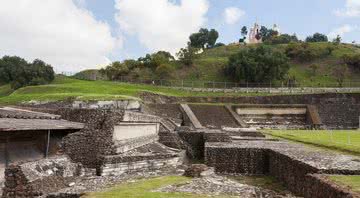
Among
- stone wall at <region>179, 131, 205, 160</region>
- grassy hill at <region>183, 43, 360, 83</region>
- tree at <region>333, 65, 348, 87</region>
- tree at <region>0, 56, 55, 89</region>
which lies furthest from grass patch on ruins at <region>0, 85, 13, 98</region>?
tree at <region>333, 65, 348, 87</region>

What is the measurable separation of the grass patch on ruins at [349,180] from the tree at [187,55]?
6090 cm

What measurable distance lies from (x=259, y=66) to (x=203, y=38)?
1577 inches

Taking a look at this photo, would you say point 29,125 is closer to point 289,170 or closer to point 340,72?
point 289,170

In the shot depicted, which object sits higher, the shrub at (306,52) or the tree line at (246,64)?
the shrub at (306,52)

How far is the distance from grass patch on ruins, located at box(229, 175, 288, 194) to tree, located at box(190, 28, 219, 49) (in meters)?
82.7

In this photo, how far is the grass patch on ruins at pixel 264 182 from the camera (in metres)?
14.3

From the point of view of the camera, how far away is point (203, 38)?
328 ft

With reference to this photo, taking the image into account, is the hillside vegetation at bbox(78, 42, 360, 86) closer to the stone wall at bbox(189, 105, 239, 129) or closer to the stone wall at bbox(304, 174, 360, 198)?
the stone wall at bbox(189, 105, 239, 129)

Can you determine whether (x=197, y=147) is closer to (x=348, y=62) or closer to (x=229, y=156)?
(x=229, y=156)

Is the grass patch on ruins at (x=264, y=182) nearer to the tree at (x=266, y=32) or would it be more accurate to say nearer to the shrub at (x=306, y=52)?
the shrub at (x=306, y=52)

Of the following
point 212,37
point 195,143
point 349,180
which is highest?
point 212,37

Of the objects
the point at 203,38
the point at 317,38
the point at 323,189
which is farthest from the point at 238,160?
the point at 317,38

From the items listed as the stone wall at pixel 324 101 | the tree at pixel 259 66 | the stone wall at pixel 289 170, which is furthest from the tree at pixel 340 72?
the stone wall at pixel 289 170

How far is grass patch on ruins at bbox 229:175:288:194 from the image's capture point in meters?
A: 14.3
